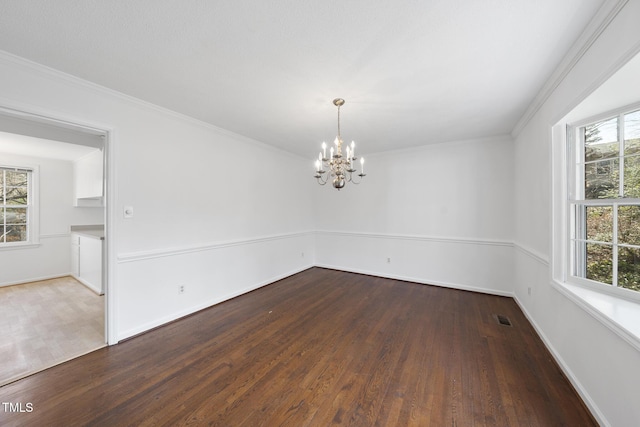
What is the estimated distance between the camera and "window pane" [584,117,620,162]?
1.68m

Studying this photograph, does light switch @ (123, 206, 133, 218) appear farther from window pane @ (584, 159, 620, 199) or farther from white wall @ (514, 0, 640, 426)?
window pane @ (584, 159, 620, 199)

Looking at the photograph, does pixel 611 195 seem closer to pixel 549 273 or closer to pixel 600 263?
pixel 600 263

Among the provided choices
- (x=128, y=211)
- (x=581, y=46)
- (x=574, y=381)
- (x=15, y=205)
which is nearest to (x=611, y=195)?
(x=581, y=46)

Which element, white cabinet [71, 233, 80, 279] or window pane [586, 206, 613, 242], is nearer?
window pane [586, 206, 613, 242]

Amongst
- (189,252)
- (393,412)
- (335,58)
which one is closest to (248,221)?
(189,252)

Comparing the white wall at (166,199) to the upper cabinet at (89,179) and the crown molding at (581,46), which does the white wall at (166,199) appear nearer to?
the upper cabinet at (89,179)

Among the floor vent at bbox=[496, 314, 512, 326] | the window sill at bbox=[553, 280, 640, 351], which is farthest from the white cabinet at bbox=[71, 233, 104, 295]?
the floor vent at bbox=[496, 314, 512, 326]

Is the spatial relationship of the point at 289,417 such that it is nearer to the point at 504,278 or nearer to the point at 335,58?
the point at 335,58

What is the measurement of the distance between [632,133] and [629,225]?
0.64m

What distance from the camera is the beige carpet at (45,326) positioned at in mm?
2014

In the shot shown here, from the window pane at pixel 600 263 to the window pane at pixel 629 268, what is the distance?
7 cm

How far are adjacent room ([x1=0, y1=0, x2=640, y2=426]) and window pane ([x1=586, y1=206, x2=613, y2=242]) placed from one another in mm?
26

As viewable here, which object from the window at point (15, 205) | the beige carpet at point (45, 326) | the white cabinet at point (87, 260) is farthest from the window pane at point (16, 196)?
the beige carpet at point (45, 326)

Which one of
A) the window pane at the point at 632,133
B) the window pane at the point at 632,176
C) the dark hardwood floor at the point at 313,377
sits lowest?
the dark hardwood floor at the point at 313,377
